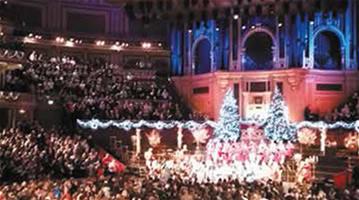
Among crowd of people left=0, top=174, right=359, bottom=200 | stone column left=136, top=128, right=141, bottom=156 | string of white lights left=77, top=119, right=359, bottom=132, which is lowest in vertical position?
crowd of people left=0, top=174, right=359, bottom=200

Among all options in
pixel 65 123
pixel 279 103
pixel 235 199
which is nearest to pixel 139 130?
pixel 65 123

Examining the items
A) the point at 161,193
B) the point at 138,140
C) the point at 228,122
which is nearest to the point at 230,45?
the point at 228,122

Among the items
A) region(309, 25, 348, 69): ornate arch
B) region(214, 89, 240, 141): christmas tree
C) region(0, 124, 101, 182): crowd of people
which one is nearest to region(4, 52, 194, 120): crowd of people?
region(214, 89, 240, 141): christmas tree

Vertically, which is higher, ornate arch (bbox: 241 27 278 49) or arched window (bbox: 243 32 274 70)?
ornate arch (bbox: 241 27 278 49)

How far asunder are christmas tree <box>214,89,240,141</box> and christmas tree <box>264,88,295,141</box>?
1.86 m

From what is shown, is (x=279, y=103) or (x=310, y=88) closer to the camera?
(x=279, y=103)

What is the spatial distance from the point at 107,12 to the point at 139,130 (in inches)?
471

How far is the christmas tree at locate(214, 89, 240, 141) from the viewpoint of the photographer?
35.8m

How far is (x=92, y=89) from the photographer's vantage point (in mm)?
35031

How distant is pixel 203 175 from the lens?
83.9ft

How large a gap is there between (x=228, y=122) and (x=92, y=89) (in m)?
7.80

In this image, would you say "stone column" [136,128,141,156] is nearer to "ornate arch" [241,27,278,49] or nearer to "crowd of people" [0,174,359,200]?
"ornate arch" [241,27,278,49]

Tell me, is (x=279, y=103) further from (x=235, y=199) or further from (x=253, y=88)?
(x=235, y=199)

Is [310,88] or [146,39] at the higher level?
[146,39]
